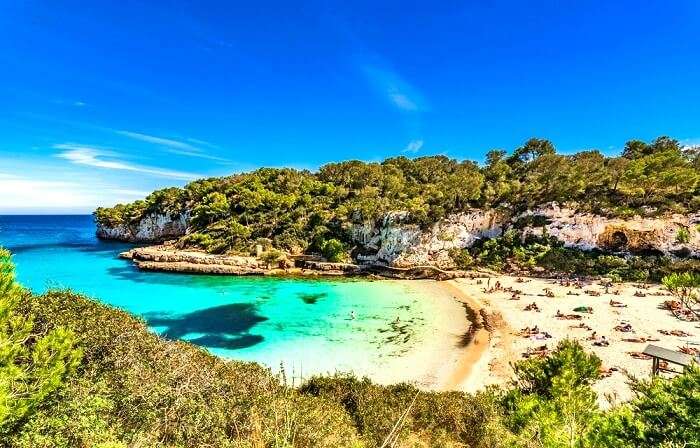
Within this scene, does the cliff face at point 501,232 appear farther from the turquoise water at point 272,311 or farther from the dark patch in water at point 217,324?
the dark patch in water at point 217,324

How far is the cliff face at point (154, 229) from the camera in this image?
206 feet

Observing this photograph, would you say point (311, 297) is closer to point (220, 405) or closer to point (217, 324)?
point (217, 324)

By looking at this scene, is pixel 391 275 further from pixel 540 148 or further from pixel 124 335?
pixel 540 148

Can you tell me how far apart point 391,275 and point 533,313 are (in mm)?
17000

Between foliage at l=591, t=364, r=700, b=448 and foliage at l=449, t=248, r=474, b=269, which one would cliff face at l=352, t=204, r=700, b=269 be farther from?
foliage at l=591, t=364, r=700, b=448

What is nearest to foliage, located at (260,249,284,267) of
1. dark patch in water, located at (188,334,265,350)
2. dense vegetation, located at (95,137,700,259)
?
dense vegetation, located at (95,137,700,259)

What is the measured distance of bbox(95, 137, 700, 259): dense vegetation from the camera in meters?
36.9

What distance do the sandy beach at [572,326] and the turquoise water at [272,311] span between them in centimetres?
382

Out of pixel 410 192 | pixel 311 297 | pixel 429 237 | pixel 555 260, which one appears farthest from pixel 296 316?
pixel 410 192

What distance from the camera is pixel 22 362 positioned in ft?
18.9

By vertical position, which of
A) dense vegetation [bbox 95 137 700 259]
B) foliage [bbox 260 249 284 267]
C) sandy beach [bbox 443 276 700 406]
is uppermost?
dense vegetation [bbox 95 137 700 259]

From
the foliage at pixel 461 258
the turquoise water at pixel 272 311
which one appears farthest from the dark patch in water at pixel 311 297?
the foliage at pixel 461 258

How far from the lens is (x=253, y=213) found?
51.5 meters

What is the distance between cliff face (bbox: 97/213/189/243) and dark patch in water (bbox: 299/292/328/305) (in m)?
39.8
